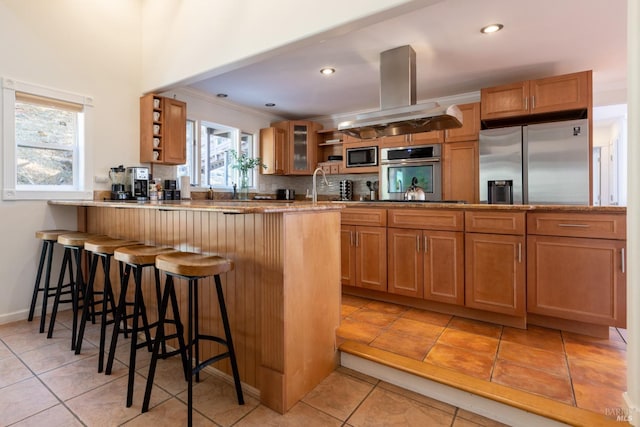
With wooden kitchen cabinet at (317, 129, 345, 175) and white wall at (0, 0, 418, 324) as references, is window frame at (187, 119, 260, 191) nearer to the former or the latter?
white wall at (0, 0, 418, 324)

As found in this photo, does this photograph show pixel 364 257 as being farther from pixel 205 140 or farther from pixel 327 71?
pixel 205 140

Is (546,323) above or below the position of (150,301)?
below

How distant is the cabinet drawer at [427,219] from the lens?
2675 millimetres

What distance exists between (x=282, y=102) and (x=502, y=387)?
14.8ft

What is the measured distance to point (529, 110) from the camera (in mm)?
3680

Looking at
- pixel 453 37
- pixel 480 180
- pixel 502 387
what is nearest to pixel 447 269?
pixel 502 387

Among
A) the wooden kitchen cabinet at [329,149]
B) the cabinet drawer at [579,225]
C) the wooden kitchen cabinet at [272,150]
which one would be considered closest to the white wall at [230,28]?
the cabinet drawer at [579,225]

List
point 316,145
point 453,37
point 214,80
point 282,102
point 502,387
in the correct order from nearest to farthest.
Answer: point 502,387, point 453,37, point 214,80, point 282,102, point 316,145

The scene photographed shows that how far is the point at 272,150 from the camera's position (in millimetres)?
5340

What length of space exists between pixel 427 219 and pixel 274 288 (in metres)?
1.69

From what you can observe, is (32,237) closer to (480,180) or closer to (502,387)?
(502,387)

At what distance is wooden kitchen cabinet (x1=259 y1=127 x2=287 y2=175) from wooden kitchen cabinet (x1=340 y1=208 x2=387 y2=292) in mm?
2452

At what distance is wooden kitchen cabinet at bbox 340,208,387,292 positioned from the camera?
306 centimetres

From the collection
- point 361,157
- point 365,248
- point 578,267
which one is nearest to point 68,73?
point 365,248
